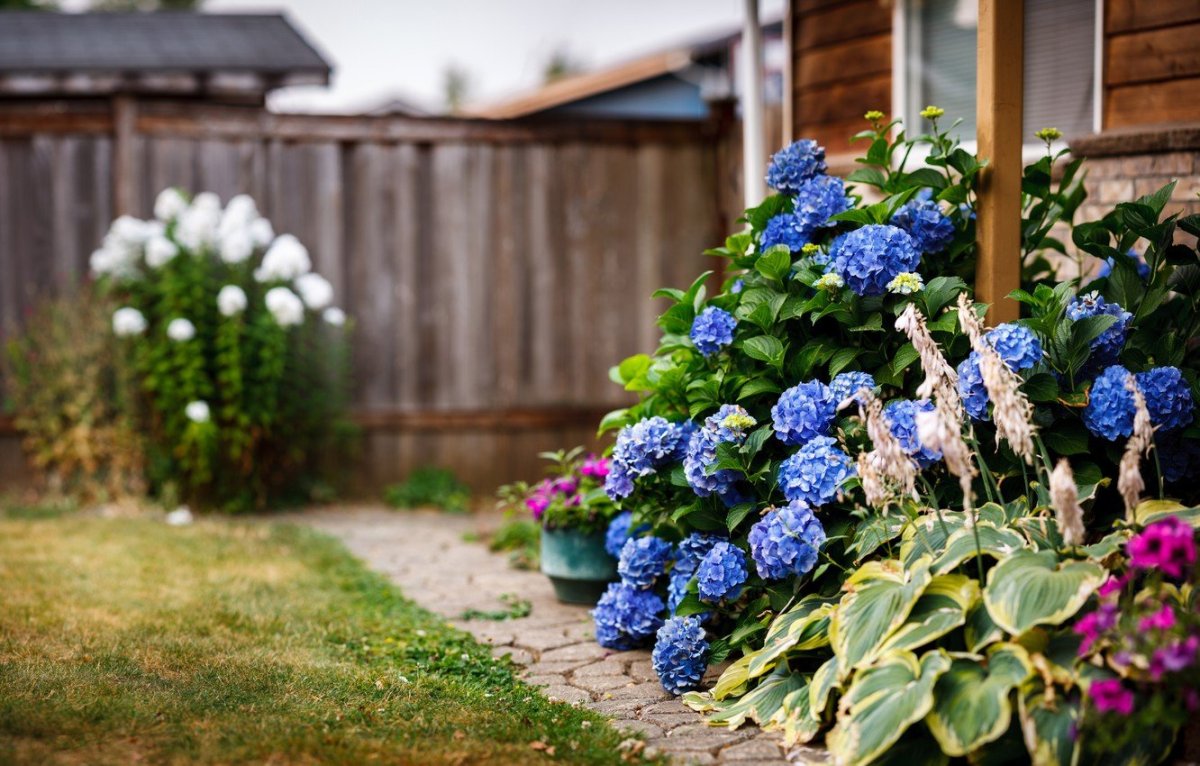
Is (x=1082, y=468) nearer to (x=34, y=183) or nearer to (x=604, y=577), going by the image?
Result: (x=604, y=577)

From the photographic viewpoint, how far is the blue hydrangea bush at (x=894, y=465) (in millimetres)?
2490

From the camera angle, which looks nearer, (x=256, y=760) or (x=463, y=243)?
(x=256, y=760)

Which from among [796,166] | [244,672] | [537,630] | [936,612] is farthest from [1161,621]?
[244,672]

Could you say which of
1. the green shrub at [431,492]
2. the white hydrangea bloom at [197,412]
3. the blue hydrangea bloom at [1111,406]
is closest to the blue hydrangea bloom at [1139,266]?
the blue hydrangea bloom at [1111,406]

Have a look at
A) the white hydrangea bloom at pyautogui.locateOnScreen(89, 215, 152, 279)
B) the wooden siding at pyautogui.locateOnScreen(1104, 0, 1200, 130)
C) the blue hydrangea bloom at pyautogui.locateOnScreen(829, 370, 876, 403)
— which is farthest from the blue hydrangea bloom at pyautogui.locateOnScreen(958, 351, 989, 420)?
the white hydrangea bloom at pyautogui.locateOnScreen(89, 215, 152, 279)

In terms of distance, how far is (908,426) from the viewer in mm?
2984

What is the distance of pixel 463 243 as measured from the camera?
6.54 m

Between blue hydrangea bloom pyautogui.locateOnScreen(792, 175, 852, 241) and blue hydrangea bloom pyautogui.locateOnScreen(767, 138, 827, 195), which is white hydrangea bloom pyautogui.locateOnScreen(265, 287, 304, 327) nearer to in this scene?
blue hydrangea bloom pyautogui.locateOnScreen(767, 138, 827, 195)

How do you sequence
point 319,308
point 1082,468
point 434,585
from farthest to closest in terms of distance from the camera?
point 319,308, point 434,585, point 1082,468

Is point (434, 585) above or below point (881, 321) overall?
below

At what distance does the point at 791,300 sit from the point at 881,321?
0.92 ft

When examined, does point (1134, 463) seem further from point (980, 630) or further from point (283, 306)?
point (283, 306)

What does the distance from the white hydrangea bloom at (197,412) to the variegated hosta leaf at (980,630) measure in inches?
159

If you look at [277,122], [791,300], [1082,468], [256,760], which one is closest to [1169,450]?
[1082,468]
